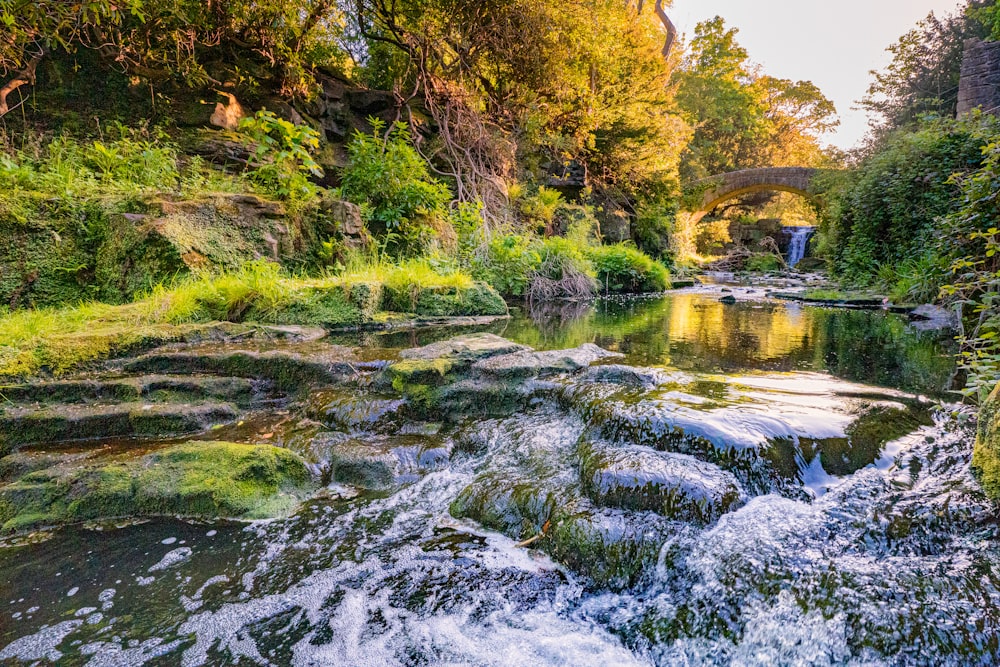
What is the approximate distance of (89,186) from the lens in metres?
5.36

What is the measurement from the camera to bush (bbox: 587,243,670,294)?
11.9 m

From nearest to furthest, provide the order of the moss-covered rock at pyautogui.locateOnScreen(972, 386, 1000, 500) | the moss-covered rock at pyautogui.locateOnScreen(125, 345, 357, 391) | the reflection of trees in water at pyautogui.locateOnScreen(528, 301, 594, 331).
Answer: the moss-covered rock at pyautogui.locateOnScreen(972, 386, 1000, 500)
the moss-covered rock at pyautogui.locateOnScreen(125, 345, 357, 391)
the reflection of trees in water at pyautogui.locateOnScreen(528, 301, 594, 331)

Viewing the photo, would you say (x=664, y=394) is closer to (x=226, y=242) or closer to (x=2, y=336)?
(x=2, y=336)

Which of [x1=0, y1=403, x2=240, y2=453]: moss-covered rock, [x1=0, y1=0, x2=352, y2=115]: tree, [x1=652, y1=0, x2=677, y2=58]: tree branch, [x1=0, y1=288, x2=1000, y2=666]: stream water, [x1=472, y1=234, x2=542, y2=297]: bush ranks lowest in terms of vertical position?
[x1=0, y1=288, x2=1000, y2=666]: stream water

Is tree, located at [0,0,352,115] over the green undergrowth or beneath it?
over

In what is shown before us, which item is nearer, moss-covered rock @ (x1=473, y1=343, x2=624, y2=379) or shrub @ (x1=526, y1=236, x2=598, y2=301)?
moss-covered rock @ (x1=473, y1=343, x2=624, y2=379)

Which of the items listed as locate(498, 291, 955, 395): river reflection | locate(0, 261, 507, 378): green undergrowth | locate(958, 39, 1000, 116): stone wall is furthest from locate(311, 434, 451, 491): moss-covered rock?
locate(958, 39, 1000, 116): stone wall

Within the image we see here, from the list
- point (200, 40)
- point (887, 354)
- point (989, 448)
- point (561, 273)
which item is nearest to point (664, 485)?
point (989, 448)

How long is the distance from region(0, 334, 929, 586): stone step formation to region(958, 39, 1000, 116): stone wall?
1660 cm

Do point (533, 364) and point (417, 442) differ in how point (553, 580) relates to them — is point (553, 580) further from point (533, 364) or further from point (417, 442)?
point (533, 364)

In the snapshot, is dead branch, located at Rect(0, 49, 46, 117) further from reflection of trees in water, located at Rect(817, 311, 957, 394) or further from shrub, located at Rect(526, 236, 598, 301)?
reflection of trees in water, located at Rect(817, 311, 957, 394)

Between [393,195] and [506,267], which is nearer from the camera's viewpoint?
[393,195]

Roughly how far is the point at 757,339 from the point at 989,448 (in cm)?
373

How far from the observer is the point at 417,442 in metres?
3.12
